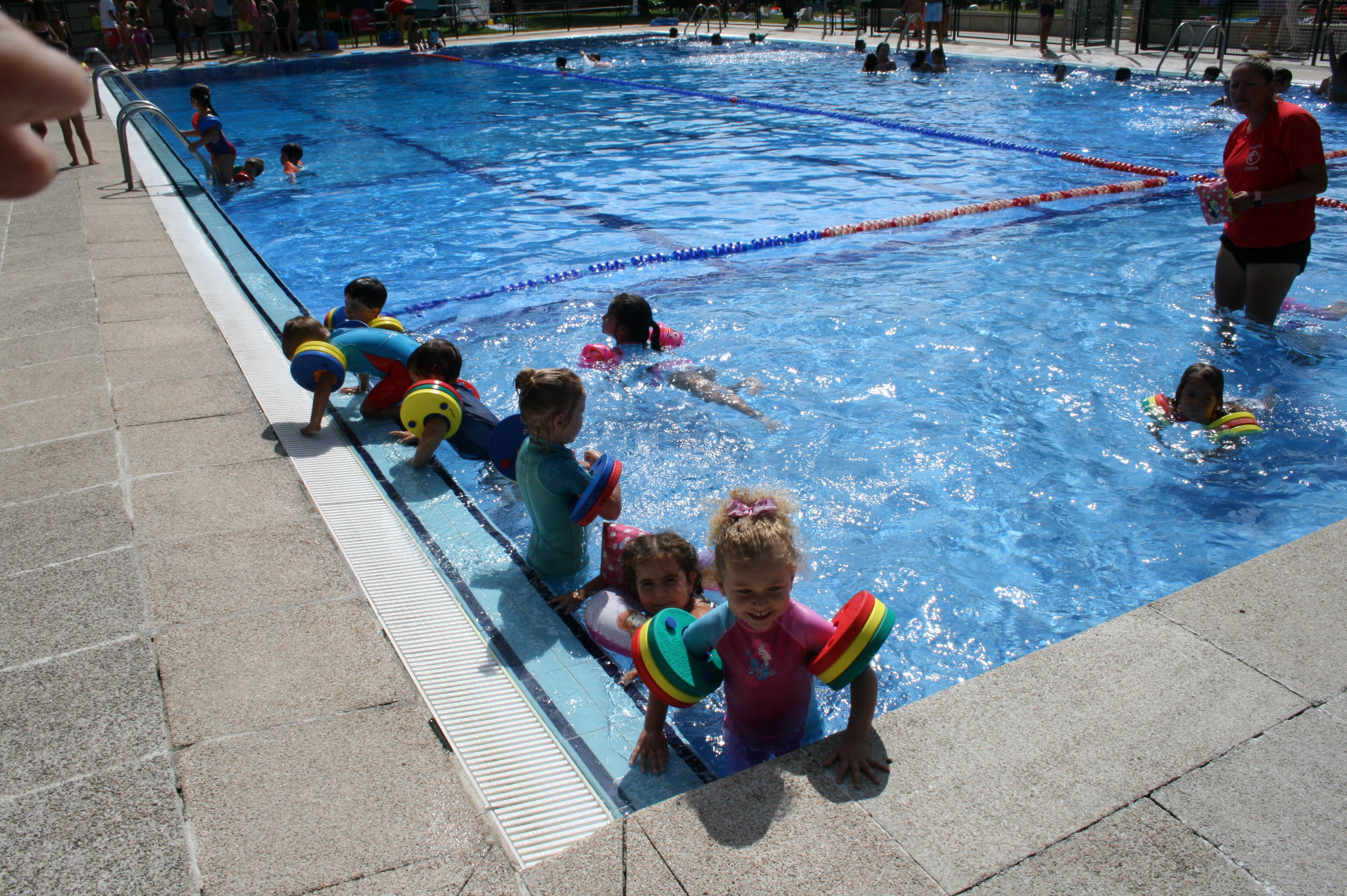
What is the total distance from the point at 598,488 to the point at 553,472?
30cm

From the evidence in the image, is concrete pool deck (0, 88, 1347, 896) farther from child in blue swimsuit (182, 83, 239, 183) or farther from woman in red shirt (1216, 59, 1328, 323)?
child in blue swimsuit (182, 83, 239, 183)

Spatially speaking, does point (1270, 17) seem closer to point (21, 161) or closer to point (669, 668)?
point (669, 668)

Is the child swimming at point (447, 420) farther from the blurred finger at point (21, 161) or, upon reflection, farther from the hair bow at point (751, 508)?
the blurred finger at point (21, 161)

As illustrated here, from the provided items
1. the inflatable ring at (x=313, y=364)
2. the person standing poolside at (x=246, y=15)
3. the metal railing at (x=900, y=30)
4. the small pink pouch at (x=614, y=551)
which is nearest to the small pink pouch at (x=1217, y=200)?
the small pink pouch at (x=614, y=551)

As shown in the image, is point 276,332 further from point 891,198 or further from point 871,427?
point 891,198

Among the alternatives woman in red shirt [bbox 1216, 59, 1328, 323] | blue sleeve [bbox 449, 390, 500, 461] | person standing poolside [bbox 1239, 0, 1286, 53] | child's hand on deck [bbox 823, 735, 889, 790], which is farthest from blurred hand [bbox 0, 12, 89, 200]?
person standing poolside [bbox 1239, 0, 1286, 53]

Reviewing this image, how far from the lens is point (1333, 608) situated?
3.17 m

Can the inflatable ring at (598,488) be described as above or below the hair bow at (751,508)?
below

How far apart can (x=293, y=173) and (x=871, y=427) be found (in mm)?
11152

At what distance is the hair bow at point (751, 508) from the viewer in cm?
273

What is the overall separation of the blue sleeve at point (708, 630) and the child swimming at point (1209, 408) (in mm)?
4077

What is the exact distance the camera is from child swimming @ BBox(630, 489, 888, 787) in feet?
8.60

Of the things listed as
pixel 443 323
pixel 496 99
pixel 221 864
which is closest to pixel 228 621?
pixel 221 864

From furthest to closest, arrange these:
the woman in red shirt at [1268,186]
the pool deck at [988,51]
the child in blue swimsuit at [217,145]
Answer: the pool deck at [988,51]
the child in blue swimsuit at [217,145]
the woman in red shirt at [1268,186]
